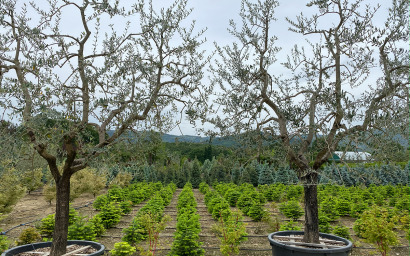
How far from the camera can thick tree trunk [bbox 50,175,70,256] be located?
19.3ft

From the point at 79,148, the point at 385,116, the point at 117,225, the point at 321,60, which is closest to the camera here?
the point at 385,116

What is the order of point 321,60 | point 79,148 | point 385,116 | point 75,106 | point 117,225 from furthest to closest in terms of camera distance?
point 117,225, point 321,60, point 79,148, point 75,106, point 385,116

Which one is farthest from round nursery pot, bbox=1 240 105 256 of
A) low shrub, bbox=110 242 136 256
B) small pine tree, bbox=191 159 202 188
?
small pine tree, bbox=191 159 202 188

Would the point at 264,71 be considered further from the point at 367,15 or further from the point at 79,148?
the point at 79,148

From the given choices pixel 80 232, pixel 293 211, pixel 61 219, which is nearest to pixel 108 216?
pixel 80 232

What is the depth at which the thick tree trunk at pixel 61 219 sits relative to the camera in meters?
5.89

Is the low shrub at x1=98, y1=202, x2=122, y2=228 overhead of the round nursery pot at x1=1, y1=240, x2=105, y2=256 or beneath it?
overhead

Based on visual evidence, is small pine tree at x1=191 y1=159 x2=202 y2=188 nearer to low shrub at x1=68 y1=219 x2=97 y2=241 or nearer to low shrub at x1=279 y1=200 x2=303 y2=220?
low shrub at x1=279 y1=200 x2=303 y2=220

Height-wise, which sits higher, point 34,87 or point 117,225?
point 34,87

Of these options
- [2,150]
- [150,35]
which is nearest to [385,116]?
[150,35]

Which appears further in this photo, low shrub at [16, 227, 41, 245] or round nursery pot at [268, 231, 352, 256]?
low shrub at [16, 227, 41, 245]

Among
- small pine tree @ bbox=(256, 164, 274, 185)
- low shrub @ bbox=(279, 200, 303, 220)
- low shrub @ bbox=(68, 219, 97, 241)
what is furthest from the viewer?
small pine tree @ bbox=(256, 164, 274, 185)

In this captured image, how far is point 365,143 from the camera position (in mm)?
5219

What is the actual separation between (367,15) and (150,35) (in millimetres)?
3618
